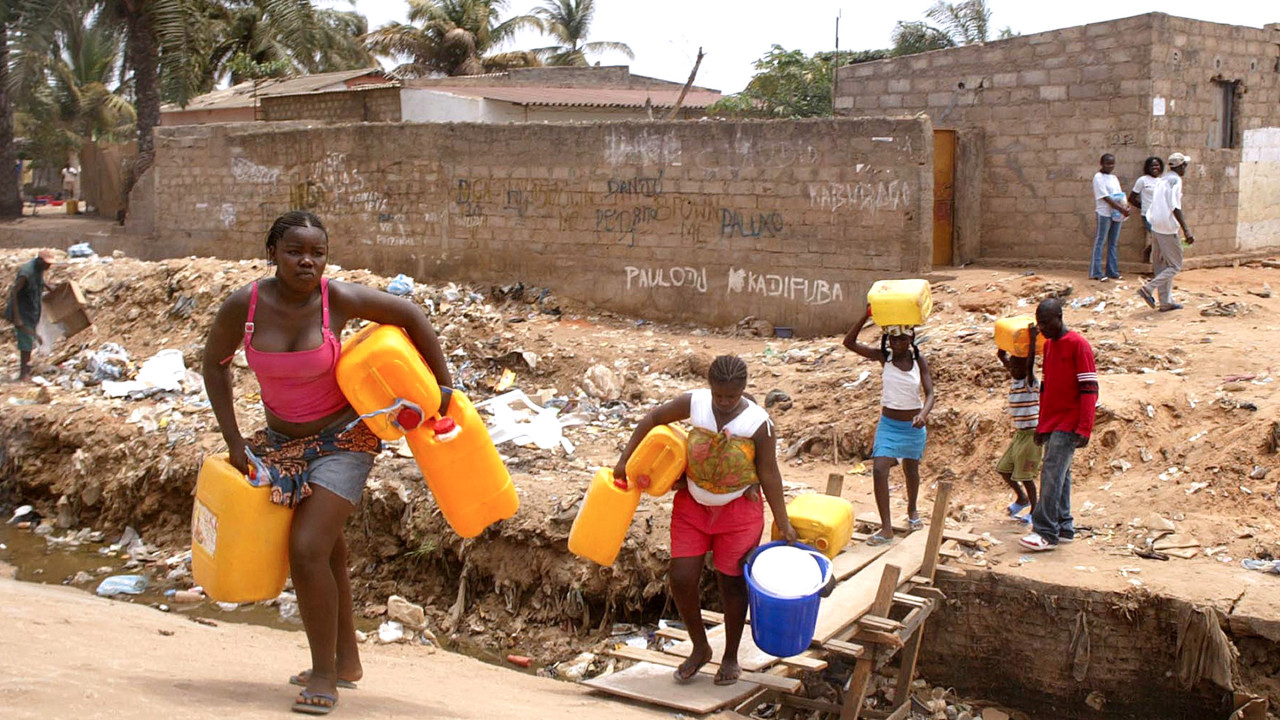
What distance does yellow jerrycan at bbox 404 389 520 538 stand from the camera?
12.2 ft

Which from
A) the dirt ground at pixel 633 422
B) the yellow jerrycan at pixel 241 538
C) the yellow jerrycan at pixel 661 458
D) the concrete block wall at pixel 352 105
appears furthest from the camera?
the concrete block wall at pixel 352 105

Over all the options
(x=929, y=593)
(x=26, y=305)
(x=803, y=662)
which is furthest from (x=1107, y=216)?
(x=26, y=305)

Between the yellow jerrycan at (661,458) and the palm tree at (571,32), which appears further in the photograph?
the palm tree at (571,32)

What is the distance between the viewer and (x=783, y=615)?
4289 millimetres

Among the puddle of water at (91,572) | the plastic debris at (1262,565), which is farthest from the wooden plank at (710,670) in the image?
the plastic debris at (1262,565)

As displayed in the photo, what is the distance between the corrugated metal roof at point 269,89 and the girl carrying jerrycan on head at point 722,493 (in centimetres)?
2031

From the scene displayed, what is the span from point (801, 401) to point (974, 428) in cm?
153

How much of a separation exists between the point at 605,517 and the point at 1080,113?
908cm

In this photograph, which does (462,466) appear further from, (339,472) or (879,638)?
(879,638)

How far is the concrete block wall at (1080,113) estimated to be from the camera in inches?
448

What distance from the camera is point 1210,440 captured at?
23.3 ft

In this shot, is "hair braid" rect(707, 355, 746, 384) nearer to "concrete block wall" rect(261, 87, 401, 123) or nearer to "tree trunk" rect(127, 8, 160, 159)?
"concrete block wall" rect(261, 87, 401, 123)

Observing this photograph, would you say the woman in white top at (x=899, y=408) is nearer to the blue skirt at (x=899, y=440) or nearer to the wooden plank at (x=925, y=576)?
the blue skirt at (x=899, y=440)

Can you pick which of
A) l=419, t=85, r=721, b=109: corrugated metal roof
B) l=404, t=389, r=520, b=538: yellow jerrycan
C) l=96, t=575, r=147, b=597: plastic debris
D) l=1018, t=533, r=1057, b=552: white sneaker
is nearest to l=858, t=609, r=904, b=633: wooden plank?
l=1018, t=533, r=1057, b=552: white sneaker
